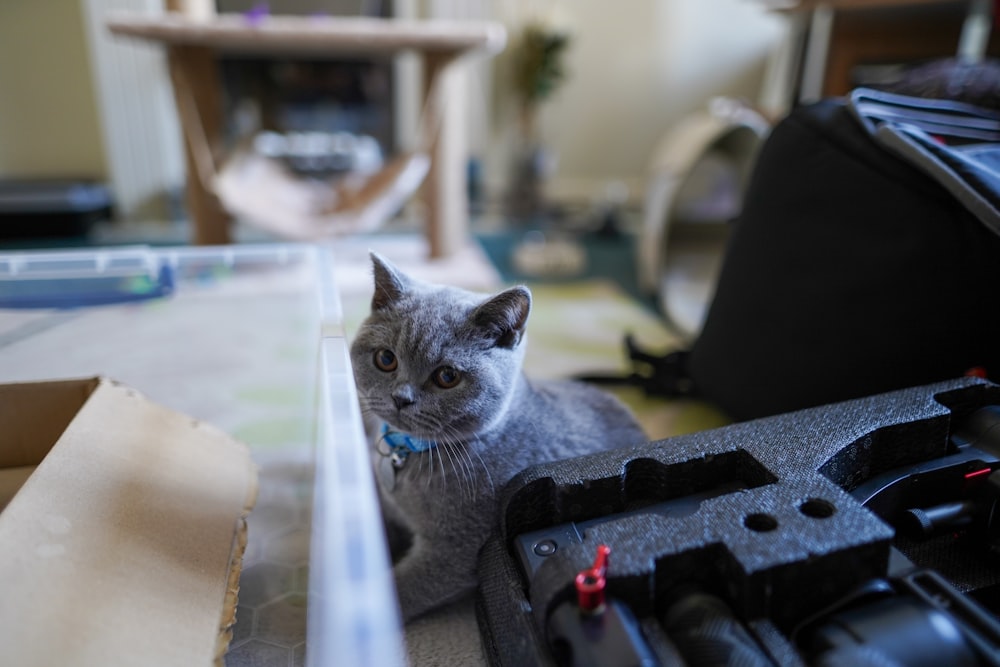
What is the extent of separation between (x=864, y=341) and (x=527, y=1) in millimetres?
2384

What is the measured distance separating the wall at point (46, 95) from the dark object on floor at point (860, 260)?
8.15 ft

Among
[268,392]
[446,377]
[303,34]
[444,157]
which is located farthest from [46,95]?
[446,377]

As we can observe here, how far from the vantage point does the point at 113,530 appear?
63 centimetres

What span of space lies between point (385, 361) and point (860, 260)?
657 millimetres

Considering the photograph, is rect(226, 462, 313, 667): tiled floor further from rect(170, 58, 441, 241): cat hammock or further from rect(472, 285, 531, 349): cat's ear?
rect(170, 58, 441, 241): cat hammock

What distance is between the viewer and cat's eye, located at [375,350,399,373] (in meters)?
0.69

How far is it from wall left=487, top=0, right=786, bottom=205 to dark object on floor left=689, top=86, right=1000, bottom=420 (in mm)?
1994

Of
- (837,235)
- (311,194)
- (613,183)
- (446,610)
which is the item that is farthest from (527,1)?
(446,610)

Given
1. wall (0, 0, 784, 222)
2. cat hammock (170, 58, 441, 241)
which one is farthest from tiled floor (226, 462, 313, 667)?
wall (0, 0, 784, 222)

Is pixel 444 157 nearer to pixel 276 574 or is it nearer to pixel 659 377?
pixel 659 377

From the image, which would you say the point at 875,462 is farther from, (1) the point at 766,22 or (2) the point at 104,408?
(1) the point at 766,22

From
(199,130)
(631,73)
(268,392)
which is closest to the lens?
(268,392)

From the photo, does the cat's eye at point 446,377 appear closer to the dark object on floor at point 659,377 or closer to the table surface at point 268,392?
the table surface at point 268,392

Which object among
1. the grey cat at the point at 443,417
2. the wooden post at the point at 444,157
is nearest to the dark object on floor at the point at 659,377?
the grey cat at the point at 443,417
